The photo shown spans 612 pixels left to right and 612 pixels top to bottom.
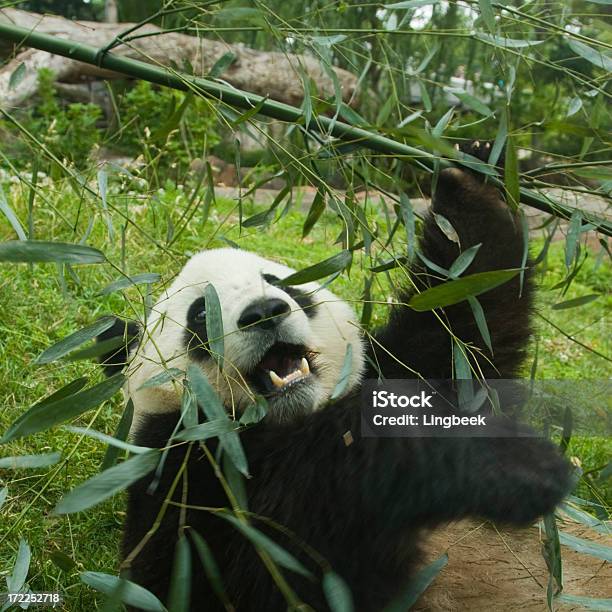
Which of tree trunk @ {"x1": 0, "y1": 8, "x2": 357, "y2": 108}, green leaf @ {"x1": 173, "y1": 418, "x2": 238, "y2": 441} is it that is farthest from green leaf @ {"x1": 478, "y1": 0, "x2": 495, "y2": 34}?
tree trunk @ {"x1": 0, "y1": 8, "x2": 357, "y2": 108}

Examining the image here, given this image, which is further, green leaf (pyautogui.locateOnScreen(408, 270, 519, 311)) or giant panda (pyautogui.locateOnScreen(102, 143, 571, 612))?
giant panda (pyautogui.locateOnScreen(102, 143, 571, 612))

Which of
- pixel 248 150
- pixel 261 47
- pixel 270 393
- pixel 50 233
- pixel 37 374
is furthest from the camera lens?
pixel 261 47

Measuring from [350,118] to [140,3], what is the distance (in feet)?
45.6

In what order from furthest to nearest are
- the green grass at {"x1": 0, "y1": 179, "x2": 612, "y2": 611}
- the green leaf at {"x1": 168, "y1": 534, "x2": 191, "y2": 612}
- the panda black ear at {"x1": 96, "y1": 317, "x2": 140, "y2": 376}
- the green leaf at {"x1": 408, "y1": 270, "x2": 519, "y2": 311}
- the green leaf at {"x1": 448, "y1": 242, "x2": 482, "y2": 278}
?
the panda black ear at {"x1": 96, "y1": 317, "x2": 140, "y2": 376}, the green grass at {"x1": 0, "y1": 179, "x2": 612, "y2": 611}, the green leaf at {"x1": 448, "y1": 242, "x2": 482, "y2": 278}, the green leaf at {"x1": 408, "y1": 270, "x2": 519, "y2": 311}, the green leaf at {"x1": 168, "y1": 534, "x2": 191, "y2": 612}

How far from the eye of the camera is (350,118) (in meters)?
2.60

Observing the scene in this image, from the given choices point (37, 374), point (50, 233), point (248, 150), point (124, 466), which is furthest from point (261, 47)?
point (124, 466)

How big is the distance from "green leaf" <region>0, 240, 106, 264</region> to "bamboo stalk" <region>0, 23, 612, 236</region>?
0.84 metres

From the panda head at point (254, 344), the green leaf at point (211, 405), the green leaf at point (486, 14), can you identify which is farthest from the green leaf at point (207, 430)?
the green leaf at point (486, 14)

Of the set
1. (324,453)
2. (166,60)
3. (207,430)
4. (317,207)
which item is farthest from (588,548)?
(166,60)

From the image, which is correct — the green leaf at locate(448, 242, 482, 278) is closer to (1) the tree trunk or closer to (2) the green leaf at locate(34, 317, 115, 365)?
(2) the green leaf at locate(34, 317, 115, 365)

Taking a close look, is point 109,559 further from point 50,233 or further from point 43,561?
point 50,233

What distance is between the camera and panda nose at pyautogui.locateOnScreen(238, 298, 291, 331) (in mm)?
2840

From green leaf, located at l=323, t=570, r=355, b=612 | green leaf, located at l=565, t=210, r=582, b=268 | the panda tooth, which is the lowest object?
the panda tooth

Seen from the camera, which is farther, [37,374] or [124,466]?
[37,374]
